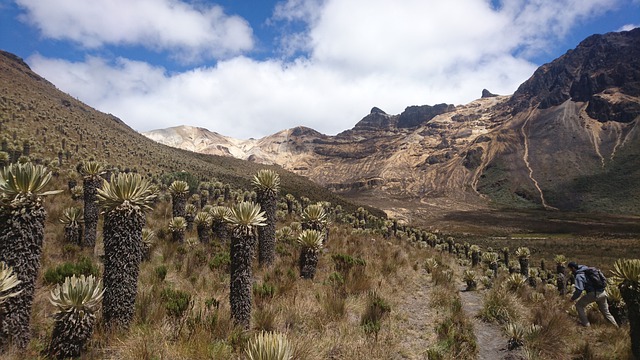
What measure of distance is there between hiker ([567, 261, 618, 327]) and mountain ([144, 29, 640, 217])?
9420 cm

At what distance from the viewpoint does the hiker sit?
354 inches

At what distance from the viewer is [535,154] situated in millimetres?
136875

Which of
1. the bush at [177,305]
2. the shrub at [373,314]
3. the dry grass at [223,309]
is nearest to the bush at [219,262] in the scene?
the dry grass at [223,309]

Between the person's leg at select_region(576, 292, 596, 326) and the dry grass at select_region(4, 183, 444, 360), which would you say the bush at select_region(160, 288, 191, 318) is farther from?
the person's leg at select_region(576, 292, 596, 326)

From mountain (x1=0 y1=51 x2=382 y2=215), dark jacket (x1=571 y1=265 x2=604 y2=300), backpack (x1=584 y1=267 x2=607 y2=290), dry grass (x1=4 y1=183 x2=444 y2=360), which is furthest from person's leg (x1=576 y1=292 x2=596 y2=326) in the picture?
mountain (x1=0 y1=51 x2=382 y2=215)

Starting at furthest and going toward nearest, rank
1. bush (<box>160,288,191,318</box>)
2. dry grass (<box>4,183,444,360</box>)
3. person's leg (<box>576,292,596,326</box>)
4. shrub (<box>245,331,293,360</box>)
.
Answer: person's leg (<box>576,292,596,326</box>), bush (<box>160,288,191,318</box>), dry grass (<box>4,183,444,360</box>), shrub (<box>245,331,293,360</box>)

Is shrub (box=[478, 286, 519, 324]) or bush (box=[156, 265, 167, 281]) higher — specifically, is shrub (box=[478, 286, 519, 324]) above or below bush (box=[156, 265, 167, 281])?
below

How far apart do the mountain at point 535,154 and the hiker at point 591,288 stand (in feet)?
309

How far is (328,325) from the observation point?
22.7ft

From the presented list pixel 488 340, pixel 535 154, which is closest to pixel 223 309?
pixel 488 340

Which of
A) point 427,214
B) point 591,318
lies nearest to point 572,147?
point 427,214

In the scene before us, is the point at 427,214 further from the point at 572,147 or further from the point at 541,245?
the point at 572,147

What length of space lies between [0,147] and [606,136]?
173 metres

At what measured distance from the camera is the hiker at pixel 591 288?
29.5ft
